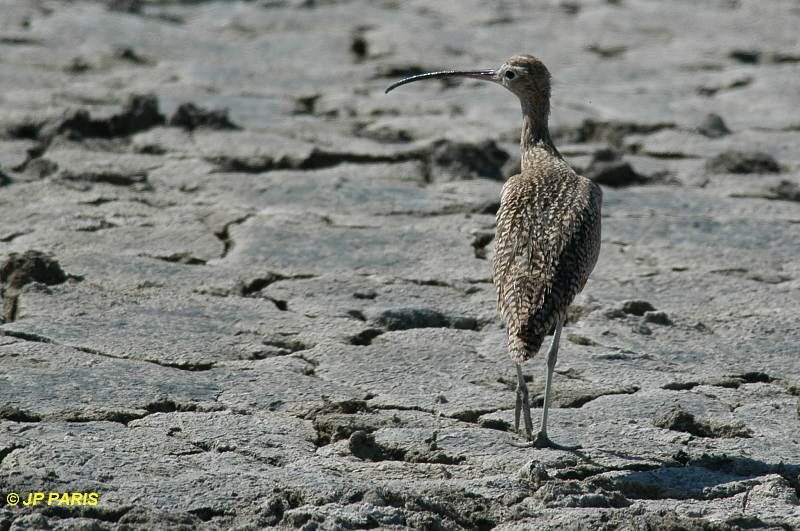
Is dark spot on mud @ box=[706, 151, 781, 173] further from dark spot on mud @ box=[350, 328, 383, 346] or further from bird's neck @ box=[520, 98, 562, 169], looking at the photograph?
dark spot on mud @ box=[350, 328, 383, 346]

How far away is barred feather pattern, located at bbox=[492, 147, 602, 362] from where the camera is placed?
4.30 meters

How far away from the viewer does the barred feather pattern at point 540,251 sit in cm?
430

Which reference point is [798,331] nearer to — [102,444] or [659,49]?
[102,444]

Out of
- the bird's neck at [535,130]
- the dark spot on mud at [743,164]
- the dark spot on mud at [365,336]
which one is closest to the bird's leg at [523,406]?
the dark spot on mud at [365,336]

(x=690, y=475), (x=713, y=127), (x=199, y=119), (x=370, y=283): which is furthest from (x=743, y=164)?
(x=690, y=475)

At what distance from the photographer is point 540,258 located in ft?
14.7

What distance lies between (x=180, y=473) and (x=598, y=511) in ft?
3.73

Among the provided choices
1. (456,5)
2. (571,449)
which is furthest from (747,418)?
(456,5)

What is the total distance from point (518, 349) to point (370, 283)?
67.4 inches

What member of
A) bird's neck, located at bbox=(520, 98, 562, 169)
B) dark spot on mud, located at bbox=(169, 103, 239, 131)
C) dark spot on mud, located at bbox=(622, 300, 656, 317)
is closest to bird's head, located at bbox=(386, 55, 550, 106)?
bird's neck, located at bbox=(520, 98, 562, 169)

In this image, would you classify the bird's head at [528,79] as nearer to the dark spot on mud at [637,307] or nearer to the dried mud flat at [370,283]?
the dried mud flat at [370,283]

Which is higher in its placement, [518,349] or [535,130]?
[535,130]

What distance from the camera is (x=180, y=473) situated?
13.3ft

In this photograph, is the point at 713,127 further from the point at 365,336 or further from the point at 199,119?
the point at 365,336
